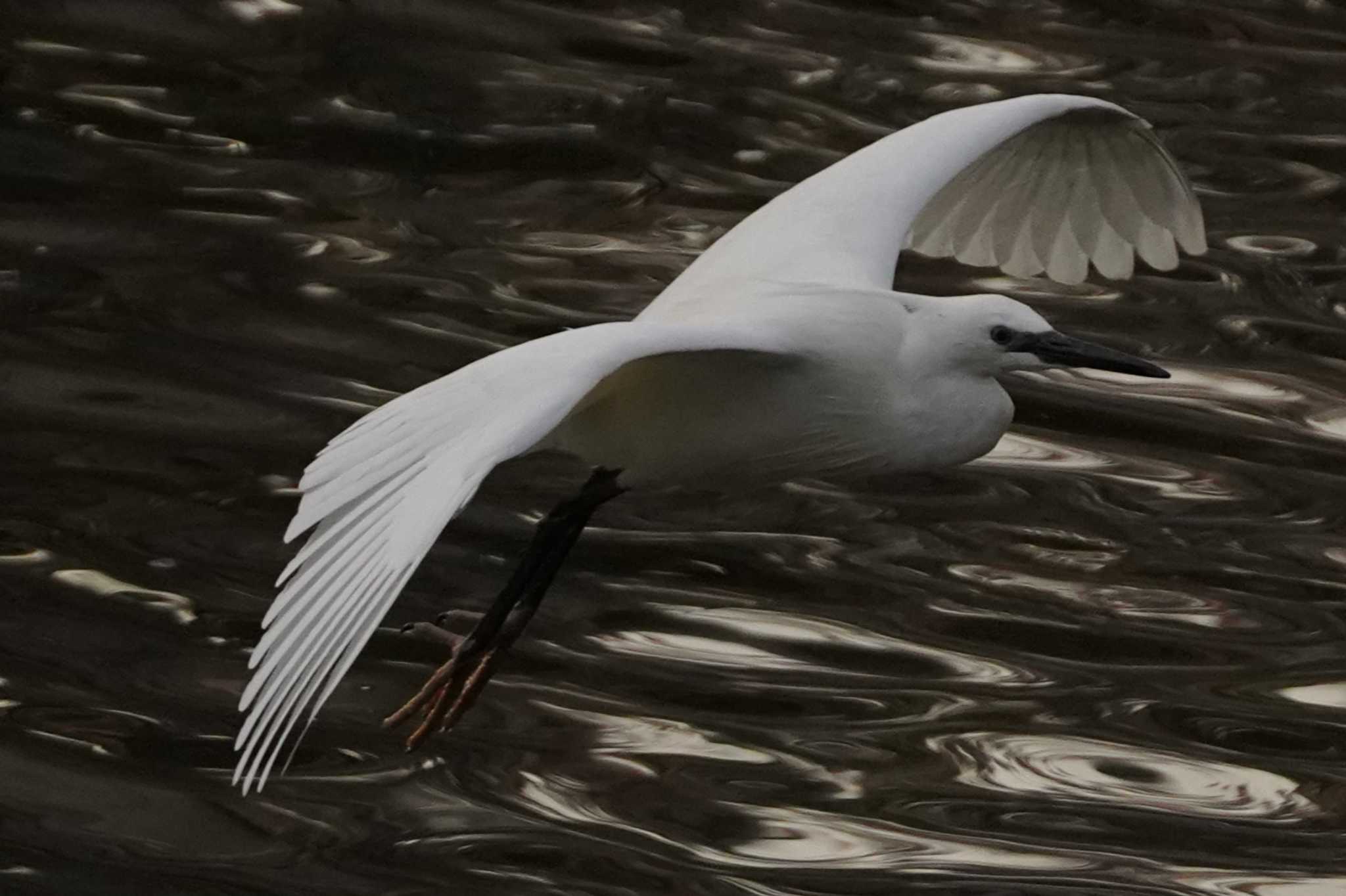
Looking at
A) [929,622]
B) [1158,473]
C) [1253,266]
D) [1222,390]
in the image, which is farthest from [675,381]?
[1253,266]

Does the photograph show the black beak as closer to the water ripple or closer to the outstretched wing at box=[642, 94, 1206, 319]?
the outstretched wing at box=[642, 94, 1206, 319]

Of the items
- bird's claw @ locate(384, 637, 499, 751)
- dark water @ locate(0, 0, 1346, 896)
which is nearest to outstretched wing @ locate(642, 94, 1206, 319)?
dark water @ locate(0, 0, 1346, 896)

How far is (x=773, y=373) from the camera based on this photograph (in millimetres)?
5445

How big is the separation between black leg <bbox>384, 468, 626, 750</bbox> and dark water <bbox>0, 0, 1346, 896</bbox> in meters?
0.30

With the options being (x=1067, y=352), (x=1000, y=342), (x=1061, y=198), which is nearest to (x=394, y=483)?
(x=1000, y=342)

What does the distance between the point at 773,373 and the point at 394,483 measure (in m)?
1.22

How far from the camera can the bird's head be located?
18.0ft

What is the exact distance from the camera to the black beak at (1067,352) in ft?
18.2

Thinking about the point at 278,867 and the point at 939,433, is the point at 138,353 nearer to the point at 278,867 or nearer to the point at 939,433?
the point at 278,867

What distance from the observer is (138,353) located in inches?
321

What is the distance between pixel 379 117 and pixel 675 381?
5135 millimetres

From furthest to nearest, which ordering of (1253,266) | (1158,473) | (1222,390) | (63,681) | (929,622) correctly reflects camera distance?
(1253,266), (1222,390), (1158,473), (929,622), (63,681)

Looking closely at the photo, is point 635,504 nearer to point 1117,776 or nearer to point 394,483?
point 1117,776

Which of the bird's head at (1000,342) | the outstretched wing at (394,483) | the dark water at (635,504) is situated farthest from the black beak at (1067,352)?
the dark water at (635,504)
